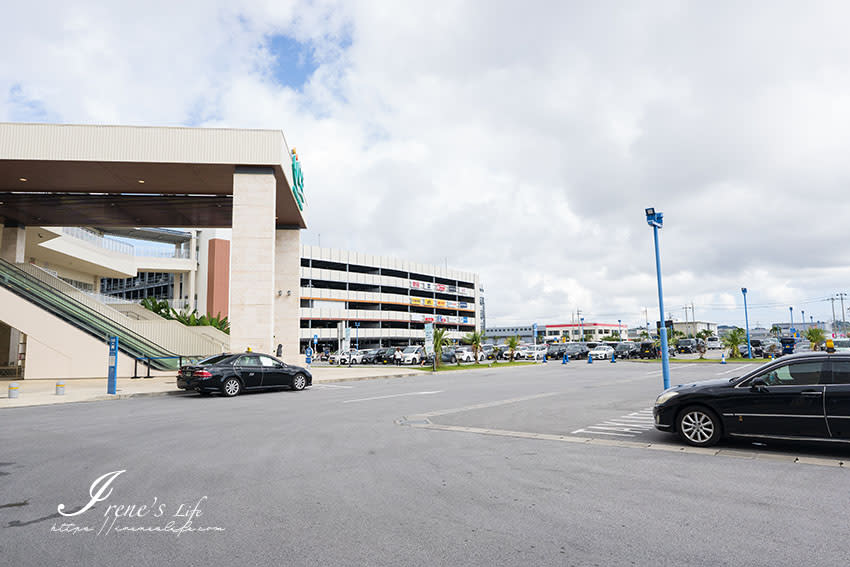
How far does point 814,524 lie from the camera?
4797 mm

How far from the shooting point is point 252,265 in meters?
25.9

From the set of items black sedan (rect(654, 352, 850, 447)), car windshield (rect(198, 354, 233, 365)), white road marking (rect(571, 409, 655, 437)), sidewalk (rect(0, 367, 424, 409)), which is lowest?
white road marking (rect(571, 409, 655, 437))

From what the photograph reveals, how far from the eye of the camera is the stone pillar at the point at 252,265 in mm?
25703

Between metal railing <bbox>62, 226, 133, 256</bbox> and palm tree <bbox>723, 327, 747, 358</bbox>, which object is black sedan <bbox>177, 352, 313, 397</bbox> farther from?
palm tree <bbox>723, 327, 747, 358</bbox>

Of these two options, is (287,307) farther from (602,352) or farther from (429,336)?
(602,352)

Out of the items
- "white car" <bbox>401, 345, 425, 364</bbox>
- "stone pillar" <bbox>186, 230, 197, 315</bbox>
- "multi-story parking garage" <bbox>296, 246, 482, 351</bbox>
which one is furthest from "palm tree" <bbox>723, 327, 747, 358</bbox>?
"stone pillar" <bbox>186, 230, 197, 315</bbox>

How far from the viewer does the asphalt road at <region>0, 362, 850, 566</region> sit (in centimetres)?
421

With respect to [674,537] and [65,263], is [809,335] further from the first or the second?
[65,263]

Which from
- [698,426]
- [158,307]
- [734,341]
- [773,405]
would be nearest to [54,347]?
[158,307]

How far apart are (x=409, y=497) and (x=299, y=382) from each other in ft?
51.0

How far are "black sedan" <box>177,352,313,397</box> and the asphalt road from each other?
21.8ft

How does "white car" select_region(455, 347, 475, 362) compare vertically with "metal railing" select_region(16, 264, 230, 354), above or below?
below

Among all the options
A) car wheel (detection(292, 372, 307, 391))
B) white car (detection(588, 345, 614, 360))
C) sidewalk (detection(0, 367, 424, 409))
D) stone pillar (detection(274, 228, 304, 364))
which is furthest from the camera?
white car (detection(588, 345, 614, 360))

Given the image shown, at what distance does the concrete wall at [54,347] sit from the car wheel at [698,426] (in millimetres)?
25107
